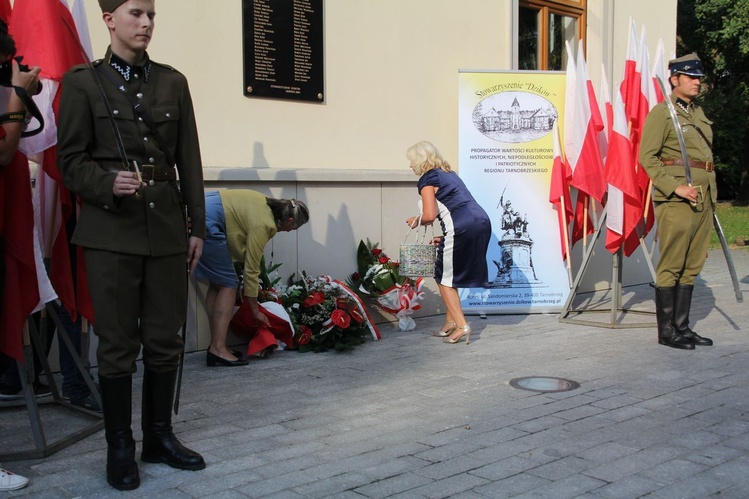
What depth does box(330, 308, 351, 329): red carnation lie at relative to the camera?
6645 mm

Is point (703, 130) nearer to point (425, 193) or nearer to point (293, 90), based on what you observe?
point (425, 193)

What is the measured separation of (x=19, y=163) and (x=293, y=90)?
12.3 ft

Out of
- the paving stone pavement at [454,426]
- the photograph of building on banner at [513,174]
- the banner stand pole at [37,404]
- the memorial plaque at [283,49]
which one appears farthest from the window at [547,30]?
the banner stand pole at [37,404]

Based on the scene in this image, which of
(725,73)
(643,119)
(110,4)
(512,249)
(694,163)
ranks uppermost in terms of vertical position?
(725,73)

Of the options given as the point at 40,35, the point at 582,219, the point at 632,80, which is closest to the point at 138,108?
the point at 40,35

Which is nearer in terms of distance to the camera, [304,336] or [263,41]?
[304,336]

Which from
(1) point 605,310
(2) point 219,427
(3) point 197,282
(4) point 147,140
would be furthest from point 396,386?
(1) point 605,310

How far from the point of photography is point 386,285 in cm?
760

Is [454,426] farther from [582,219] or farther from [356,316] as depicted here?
[582,219]

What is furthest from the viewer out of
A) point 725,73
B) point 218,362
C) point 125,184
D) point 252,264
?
point 725,73

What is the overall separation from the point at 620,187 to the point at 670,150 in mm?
836

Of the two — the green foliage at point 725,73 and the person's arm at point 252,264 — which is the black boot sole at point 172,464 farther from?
→ the green foliage at point 725,73

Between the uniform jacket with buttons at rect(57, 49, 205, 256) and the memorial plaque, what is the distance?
330 centimetres

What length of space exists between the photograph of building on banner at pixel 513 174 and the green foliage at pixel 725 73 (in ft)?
63.2
